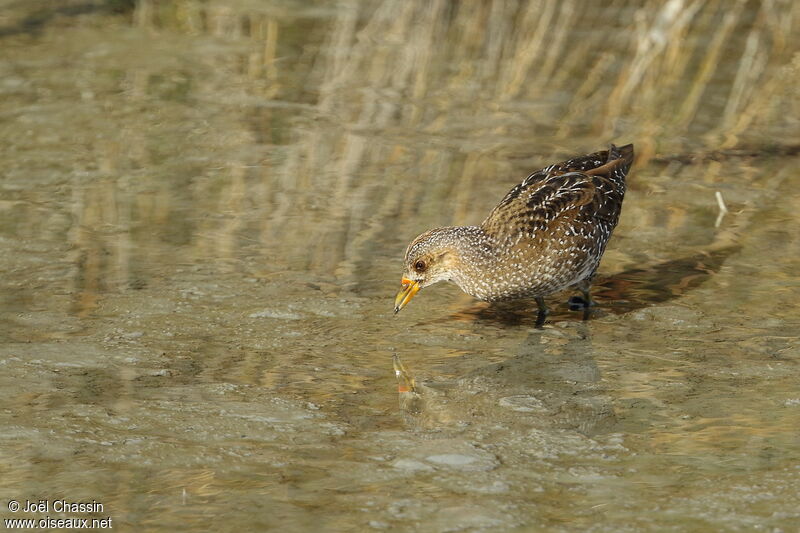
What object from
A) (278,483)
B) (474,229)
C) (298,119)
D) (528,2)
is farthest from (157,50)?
(278,483)

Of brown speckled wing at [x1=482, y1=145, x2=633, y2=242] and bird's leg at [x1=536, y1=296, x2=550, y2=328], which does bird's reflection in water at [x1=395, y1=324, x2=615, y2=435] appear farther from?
brown speckled wing at [x1=482, y1=145, x2=633, y2=242]

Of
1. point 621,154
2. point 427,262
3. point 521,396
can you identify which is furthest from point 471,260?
point 621,154

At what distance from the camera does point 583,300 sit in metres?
7.69

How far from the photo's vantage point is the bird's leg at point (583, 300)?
754 centimetres

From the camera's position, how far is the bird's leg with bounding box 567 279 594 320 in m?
7.54

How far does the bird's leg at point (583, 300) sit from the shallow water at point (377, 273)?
98 mm

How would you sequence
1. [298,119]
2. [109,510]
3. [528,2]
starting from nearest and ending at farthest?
[109,510]
[298,119]
[528,2]

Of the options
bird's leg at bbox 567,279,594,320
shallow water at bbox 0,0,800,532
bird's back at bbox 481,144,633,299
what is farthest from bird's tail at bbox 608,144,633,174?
bird's leg at bbox 567,279,594,320

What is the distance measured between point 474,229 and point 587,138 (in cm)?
348

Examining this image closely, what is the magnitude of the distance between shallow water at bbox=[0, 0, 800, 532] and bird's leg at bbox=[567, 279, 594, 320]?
0.32 feet

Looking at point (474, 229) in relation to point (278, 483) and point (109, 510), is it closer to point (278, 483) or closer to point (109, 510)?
point (278, 483)

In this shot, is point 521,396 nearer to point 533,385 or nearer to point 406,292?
point 533,385

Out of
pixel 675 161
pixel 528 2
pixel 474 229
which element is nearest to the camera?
pixel 474 229

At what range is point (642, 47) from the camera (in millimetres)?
12547
